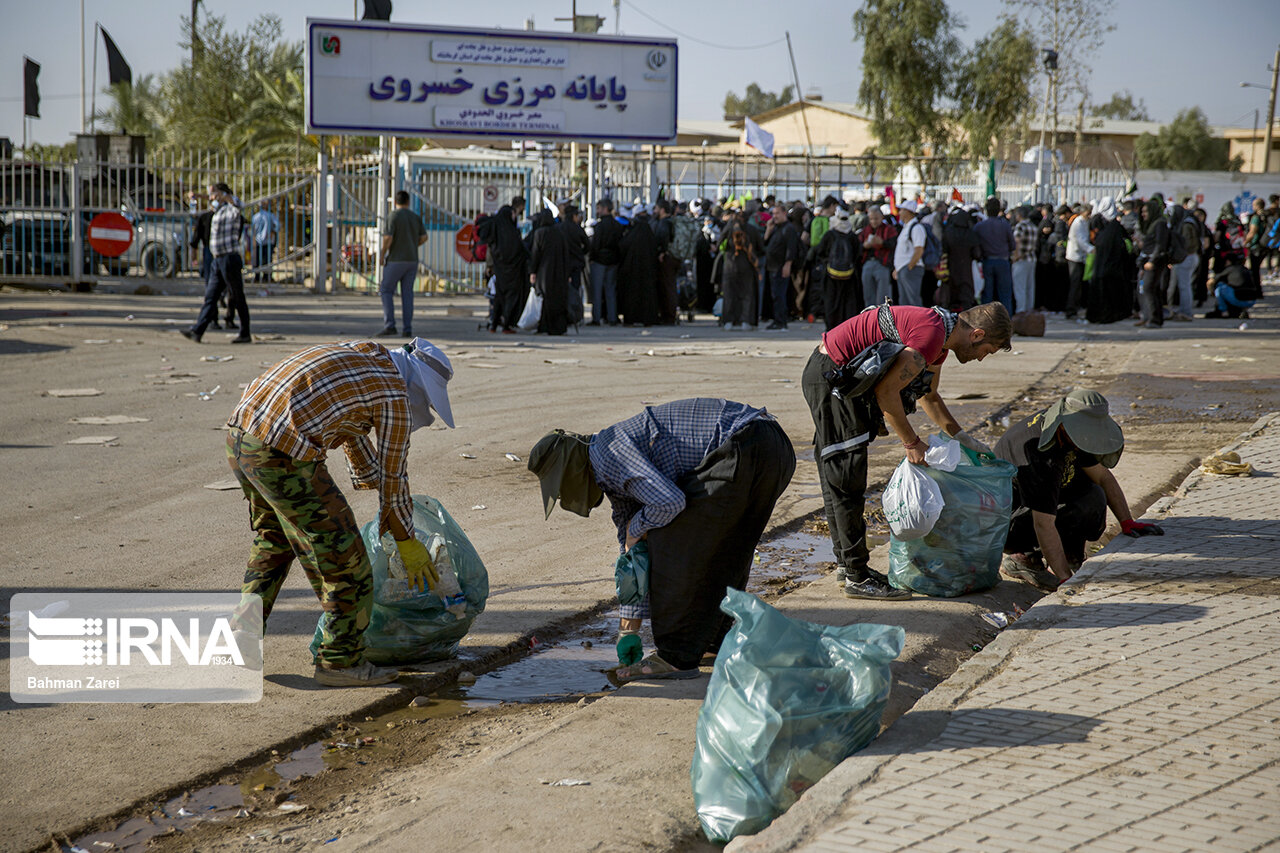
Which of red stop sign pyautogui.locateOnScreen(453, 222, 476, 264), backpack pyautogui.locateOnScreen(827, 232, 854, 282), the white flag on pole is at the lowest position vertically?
backpack pyautogui.locateOnScreen(827, 232, 854, 282)

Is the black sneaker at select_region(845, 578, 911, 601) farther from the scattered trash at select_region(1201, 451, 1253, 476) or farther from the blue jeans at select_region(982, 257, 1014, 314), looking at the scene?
the blue jeans at select_region(982, 257, 1014, 314)

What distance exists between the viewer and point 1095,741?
3.21m

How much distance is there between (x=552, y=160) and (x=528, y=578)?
1034 inches

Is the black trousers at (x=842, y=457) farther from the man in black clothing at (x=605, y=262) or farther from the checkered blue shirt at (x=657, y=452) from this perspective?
the man in black clothing at (x=605, y=262)

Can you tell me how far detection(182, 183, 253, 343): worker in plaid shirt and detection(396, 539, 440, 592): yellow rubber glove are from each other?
10106 millimetres

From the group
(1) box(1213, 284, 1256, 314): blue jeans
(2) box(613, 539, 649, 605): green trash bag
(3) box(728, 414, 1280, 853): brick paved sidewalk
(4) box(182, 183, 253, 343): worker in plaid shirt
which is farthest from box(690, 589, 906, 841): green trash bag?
(1) box(1213, 284, 1256, 314): blue jeans

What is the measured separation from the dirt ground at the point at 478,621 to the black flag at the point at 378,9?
1200 centimetres

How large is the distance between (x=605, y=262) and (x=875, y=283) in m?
3.89

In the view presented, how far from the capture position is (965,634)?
15.3ft

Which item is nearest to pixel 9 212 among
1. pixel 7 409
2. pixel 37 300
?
pixel 37 300

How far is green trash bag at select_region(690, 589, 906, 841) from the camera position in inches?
116

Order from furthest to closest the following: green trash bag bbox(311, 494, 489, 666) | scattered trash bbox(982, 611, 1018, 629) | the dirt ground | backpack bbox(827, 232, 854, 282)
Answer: backpack bbox(827, 232, 854, 282)
scattered trash bbox(982, 611, 1018, 629)
green trash bag bbox(311, 494, 489, 666)
the dirt ground

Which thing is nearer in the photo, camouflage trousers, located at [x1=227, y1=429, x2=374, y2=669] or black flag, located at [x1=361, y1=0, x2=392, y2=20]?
camouflage trousers, located at [x1=227, y1=429, x2=374, y2=669]

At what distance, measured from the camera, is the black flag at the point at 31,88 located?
29641 mm
